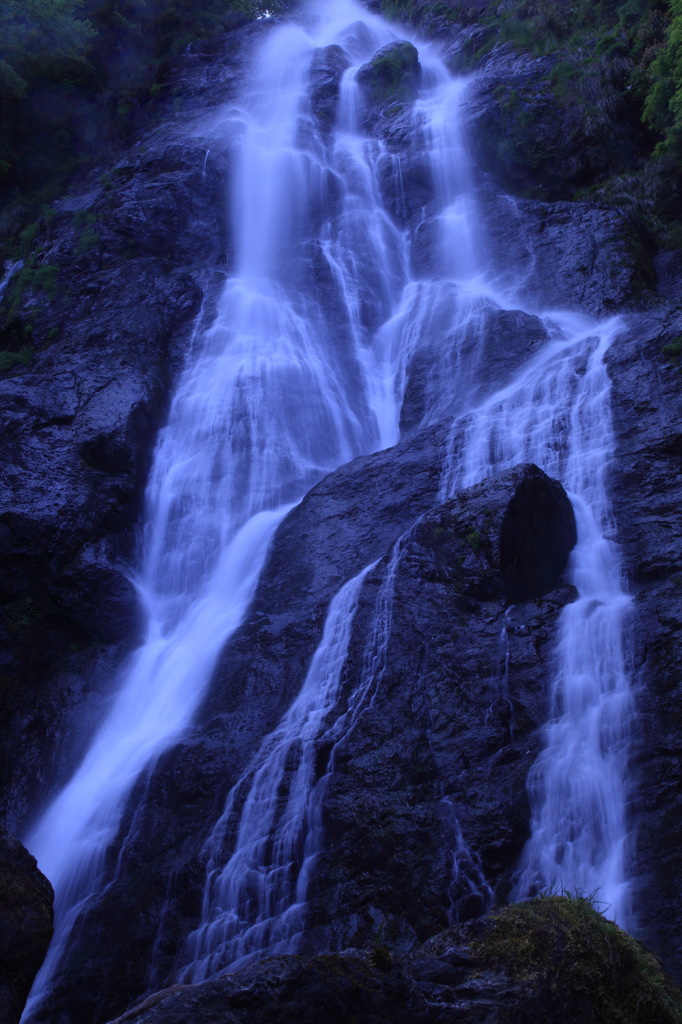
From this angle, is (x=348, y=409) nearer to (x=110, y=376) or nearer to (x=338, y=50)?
(x=110, y=376)

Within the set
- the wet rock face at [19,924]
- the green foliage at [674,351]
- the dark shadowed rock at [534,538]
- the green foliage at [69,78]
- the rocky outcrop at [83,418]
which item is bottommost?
the wet rock face at [19,924]

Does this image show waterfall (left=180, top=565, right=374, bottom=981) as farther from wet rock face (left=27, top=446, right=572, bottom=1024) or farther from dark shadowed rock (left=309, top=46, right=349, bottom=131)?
dark shadowed rock (left=309, top=46, right=349, bottom=131)

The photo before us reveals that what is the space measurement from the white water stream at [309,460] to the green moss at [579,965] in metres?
2.23

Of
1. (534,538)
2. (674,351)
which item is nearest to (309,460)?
(534,538)

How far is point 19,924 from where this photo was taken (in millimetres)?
6621

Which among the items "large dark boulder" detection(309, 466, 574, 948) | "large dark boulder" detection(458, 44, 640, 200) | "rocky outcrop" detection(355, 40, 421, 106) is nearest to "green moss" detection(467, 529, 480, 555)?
"large dark boulder" detection(309, 466, 574, 948)

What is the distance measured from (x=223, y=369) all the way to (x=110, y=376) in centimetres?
264

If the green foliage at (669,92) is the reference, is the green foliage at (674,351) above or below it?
below

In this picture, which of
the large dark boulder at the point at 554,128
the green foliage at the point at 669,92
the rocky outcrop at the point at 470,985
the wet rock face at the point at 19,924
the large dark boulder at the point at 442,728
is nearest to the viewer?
the rocky outcrop at the point at 470,985

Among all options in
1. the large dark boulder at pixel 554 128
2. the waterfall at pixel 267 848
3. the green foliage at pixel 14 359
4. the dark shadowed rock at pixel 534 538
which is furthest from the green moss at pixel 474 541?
the large dark boulder at pixel 554 128

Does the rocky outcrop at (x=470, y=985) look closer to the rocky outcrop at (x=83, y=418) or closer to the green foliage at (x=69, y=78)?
the rocky outcrop at (x=83, y=418)

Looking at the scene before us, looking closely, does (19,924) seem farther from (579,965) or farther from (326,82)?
(326,82)

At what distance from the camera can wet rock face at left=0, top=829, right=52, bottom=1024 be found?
616 centimetres

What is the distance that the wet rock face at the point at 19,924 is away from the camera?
243 inches
